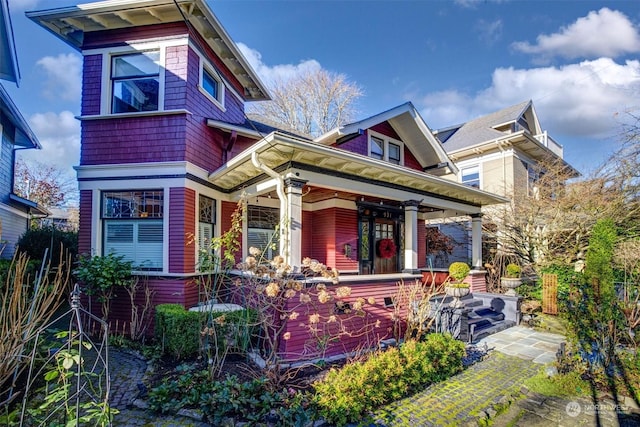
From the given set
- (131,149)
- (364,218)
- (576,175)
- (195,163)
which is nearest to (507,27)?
(576,175)

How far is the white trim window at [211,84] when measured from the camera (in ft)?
24.5

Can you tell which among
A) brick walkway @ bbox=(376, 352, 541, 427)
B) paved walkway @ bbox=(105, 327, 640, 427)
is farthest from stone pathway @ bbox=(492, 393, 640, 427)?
brick walkway @ bbox=(376, 352, 541, 427)

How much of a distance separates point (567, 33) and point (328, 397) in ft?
39.9

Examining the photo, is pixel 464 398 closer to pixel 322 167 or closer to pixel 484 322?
pixel 484 322

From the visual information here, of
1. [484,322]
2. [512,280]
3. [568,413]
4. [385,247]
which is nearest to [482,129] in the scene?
[512,280]

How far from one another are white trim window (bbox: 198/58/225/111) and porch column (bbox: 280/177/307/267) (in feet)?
12.3

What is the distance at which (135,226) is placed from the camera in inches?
266

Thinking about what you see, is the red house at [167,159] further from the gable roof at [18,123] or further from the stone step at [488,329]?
the gable roof at [18,123]

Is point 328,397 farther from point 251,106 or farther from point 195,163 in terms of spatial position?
point 251,106

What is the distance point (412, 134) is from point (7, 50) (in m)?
10.0

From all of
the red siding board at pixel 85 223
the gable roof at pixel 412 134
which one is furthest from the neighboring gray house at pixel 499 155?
the red siding board at pixel 85 223

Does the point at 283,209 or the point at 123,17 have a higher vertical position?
the point at 123,17

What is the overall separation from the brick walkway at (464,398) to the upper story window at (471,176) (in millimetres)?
10350

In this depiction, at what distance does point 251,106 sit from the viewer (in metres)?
22.6
